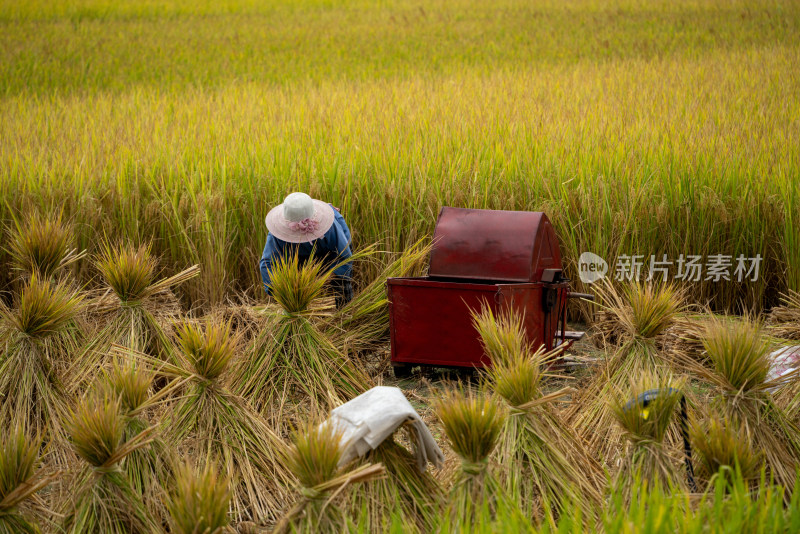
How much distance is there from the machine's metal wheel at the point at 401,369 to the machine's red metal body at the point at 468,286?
0.05 feet

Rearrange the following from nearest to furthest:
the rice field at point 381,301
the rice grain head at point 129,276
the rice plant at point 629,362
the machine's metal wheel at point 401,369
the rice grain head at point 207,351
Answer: the rice field at point 381,301 → the rice grain head at point 207,351 → the rice plant at point 629,362 → the rice grain head at point 129,276 → the machine's metal wheel at point 401,369

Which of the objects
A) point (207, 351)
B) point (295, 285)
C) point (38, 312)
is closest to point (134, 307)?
point (38, 312)

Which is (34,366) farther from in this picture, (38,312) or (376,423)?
(376,423)

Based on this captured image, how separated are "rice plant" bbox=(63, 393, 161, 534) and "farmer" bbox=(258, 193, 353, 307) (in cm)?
145

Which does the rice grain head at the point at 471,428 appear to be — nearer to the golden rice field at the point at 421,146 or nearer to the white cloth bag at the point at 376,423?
the white cloth bag at the point at 376,423

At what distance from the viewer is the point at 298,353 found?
327 cm

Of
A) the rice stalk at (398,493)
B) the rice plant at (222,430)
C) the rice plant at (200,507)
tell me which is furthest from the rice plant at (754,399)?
the rice plant at (200,507)

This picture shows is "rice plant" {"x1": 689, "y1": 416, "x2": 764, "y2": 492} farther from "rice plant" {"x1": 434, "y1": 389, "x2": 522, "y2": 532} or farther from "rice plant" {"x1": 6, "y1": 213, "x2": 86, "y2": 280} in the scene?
"rice plant" {"x1": 6, "y1": 213, "x2": 86, "y2": 280}

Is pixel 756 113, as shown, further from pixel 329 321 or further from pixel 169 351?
pixel 169 351

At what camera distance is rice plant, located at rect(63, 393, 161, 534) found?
2176 mm

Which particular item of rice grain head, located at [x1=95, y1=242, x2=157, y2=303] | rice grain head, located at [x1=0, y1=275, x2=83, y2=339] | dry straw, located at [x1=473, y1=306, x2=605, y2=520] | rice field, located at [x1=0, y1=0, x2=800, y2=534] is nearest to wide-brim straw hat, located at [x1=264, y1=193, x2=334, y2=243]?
rice field, located at [x1=0, y1=0, x2=800, y2=534]

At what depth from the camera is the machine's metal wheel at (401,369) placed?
11.9 feet

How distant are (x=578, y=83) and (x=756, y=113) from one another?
6.85 ft

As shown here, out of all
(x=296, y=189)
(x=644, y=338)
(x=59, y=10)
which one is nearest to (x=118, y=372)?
(x=644, y=338)
